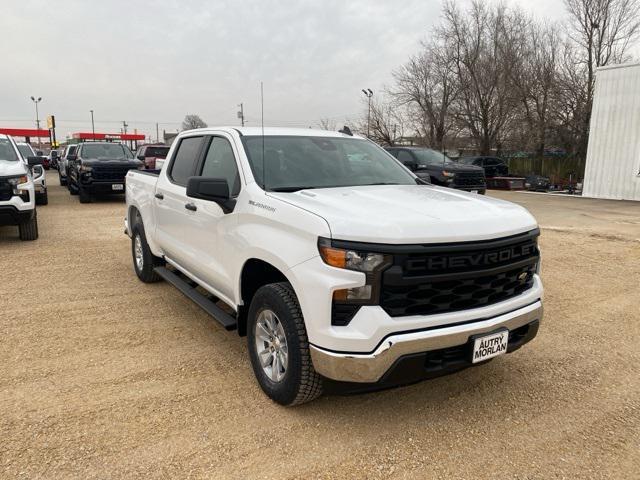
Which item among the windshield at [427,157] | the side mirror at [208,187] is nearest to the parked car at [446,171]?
the windshield at [427,157]

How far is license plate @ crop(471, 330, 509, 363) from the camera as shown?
285 centimetres

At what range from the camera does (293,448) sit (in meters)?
2.84

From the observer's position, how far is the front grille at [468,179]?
14953 millimetres

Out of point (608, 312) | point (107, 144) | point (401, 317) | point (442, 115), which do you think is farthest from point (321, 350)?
point (442, 115)

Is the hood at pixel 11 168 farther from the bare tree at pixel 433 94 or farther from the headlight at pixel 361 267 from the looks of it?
the bare tree at pixel 433 94

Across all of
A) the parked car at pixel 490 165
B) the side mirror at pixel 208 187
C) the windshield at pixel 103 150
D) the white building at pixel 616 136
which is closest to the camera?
the side mirror at pixel 208 187

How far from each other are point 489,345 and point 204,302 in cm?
231

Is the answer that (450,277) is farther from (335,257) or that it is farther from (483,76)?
(483,76)

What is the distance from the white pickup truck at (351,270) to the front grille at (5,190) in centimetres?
555

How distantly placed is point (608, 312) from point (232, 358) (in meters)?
3.94

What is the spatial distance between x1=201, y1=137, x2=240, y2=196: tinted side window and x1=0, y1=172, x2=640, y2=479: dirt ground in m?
1.43

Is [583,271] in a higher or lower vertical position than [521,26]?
lower

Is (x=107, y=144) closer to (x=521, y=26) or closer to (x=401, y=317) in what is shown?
(x=401, y=317)

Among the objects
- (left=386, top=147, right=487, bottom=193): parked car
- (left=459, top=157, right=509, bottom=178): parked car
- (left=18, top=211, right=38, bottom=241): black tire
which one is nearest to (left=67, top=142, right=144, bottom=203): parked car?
(left=18, top=211, right=38, bottom=241): black tire
